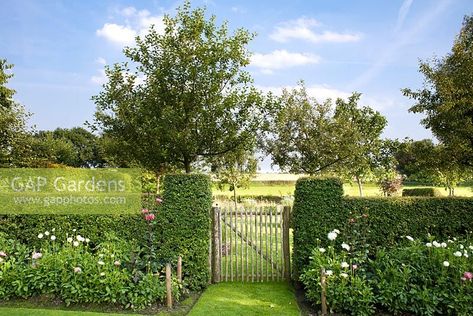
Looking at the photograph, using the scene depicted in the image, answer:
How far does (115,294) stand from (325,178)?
4.94m

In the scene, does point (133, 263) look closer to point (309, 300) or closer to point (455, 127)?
point (309, 300)

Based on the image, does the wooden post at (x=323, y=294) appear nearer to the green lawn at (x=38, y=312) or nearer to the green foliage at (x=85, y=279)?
the green foliage at (x=85, y=279)

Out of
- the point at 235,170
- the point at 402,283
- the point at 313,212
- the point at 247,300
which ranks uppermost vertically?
the point at 235,170

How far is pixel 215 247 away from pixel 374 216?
3725mm

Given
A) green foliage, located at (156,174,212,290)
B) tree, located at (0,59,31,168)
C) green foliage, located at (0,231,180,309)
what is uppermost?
tree, located at (0,59,31,168)

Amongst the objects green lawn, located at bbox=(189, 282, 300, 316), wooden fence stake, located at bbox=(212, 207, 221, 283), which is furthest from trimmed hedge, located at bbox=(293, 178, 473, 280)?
wooden fence stake, located at bbox=(212, 207, 221, 283)

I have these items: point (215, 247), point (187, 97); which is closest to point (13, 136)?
point (187, 97)

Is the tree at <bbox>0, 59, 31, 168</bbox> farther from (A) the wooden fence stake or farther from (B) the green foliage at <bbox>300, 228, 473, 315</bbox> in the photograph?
(B) the green foliage at <bbox>300, 228, 473, 315</bbox>

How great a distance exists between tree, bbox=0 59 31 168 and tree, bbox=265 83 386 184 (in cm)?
1486

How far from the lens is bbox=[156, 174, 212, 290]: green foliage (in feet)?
28.2

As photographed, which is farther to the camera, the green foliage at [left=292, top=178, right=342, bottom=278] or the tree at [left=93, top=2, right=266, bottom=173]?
the tree at [left=93, top=2, right=266, bottom=173]

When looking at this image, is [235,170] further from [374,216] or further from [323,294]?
[323,294]

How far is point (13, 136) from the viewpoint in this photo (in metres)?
21.9

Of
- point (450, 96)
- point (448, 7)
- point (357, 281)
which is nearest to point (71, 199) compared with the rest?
point (357, 281)
